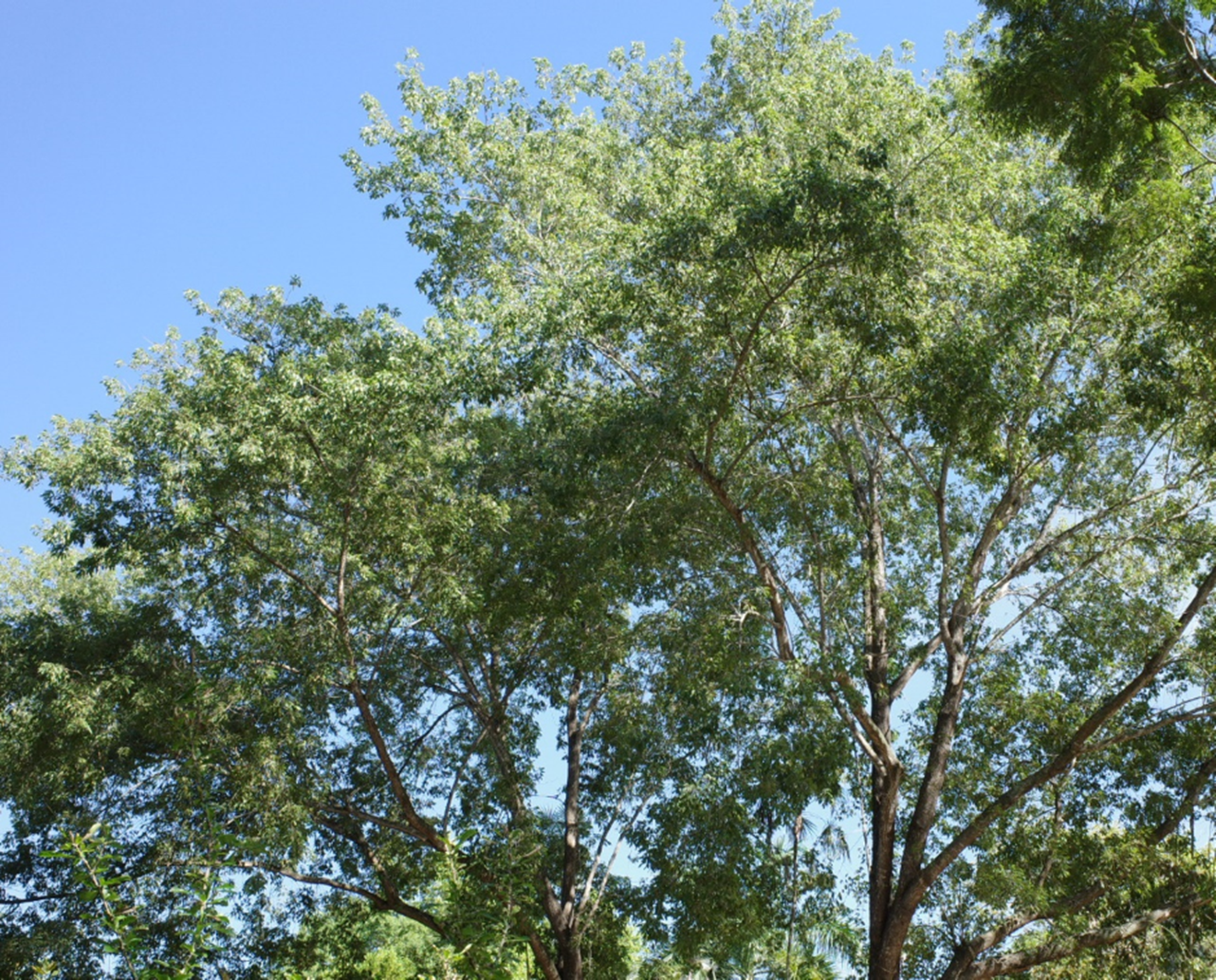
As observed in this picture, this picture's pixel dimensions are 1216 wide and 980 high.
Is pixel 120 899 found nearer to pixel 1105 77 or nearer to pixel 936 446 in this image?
pixel 1105 77

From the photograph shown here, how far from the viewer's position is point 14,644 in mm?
11672

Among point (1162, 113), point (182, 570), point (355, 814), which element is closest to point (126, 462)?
point (182, 570)

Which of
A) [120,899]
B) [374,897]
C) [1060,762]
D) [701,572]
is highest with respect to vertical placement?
[701,572]

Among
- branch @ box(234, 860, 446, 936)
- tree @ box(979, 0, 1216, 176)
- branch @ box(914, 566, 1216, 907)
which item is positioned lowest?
branch @ box(234, 860, 446, 936)

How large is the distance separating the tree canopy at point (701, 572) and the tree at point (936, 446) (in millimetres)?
55

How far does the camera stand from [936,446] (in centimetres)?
1159

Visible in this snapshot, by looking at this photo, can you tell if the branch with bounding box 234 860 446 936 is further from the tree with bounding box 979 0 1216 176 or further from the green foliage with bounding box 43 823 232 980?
the tree with bounding box 979 0 1216 176

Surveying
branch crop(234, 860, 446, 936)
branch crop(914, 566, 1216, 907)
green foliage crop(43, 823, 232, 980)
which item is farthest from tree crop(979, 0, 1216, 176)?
branch crop(234, 860, 446, 936)

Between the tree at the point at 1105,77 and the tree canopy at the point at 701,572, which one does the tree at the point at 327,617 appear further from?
the tree at the point at 1105,77

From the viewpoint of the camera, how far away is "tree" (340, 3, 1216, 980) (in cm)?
966

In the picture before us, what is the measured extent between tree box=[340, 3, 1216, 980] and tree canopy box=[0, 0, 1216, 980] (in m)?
0.06

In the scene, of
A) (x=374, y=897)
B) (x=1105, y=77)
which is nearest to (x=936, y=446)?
(x=1105, y=77)

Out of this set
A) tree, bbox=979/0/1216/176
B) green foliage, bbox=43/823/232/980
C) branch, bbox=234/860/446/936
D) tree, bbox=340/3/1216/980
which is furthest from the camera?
branch, bbox=234/860/446/936

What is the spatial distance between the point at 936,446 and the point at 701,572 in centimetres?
283
